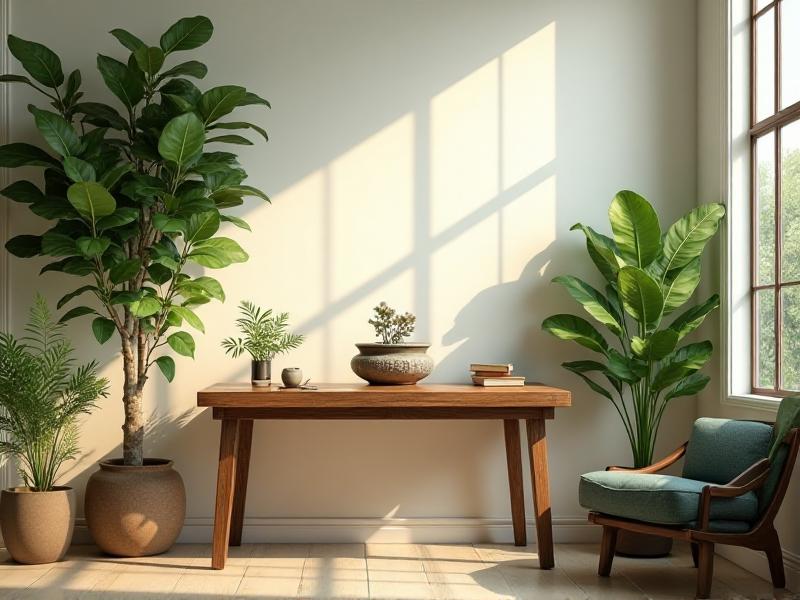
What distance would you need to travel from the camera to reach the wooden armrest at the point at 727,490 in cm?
335

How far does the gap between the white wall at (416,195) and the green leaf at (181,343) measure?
0.36 metres

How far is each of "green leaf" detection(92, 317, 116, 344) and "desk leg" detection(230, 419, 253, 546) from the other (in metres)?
0.77

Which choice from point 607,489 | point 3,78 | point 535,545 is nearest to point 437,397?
point 607,489

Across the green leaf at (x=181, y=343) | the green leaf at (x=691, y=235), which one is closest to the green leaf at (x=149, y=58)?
the green leaf at (x=181, y=343)

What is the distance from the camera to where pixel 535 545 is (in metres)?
4.44

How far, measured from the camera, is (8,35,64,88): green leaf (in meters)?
4.07

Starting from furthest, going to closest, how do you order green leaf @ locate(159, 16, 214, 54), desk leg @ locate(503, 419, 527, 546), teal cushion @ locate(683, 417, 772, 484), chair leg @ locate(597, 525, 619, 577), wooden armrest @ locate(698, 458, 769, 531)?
1. desk leg @ locate(503, 419, 527, 546)
2. green leaf @ locate(159, 16, 214, 54)
3. chair leg @ locate(597, 525, 619, 577)
4. teal cushion @ locate(683, 417, 772, 484)
5. wooden armrest @ locate(698, 458, 769, 531)

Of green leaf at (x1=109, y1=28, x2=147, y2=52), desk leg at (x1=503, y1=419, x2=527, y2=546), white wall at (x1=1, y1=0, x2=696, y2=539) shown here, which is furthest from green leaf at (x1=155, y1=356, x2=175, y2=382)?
desk leg at (x1=503, y1=419, x2=527, y2=546)

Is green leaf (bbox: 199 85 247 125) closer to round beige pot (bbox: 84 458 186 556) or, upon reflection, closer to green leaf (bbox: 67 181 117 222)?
green leaf (bbox: 67 181 117 222)

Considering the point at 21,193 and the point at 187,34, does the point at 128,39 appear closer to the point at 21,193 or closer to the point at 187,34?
the point at 187,34

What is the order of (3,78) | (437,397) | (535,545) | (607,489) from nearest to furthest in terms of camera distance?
1. (607,489)
2. (437,397)
3. (3,78)
4. (535,545)

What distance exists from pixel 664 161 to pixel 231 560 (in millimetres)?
2844

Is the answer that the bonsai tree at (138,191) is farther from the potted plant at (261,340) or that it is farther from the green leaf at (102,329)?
the potted plant at (261,340)

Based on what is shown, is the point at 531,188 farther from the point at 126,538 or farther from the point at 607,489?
the point at 126,538
